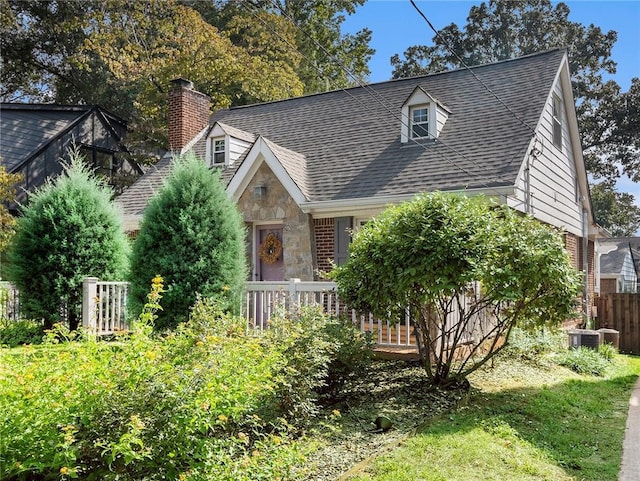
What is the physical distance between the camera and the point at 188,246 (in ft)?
30.2

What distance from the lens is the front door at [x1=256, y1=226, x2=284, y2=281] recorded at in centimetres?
1244

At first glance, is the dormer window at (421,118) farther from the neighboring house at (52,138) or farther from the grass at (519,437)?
the neighboring house at (52,138)

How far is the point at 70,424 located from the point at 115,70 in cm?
2268

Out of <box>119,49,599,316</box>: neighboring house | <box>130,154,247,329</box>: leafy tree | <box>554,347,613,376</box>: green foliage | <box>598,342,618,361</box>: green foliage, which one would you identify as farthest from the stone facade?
<box>598,342,618,361</box>: green foliage

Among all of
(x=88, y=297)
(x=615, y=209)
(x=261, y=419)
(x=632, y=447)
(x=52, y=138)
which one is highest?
(x=52, y=138)

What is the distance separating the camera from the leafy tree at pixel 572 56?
31.7 m

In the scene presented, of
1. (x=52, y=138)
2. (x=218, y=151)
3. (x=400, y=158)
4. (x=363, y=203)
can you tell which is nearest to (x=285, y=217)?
(x=363, y=203)

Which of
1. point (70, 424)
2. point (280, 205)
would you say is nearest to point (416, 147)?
point (280, 205)

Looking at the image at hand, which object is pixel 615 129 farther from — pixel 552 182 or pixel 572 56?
pixel 552 182

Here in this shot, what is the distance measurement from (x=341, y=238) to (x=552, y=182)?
18.3ft

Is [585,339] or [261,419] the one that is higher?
[261,419]

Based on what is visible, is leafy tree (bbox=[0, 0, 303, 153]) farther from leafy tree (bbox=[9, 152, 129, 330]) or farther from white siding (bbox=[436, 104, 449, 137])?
leafy tree (bbox=[9, 152, 129, 330])

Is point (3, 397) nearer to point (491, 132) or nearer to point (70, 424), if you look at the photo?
point (70, 424)

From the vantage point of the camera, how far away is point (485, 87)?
1268cm
